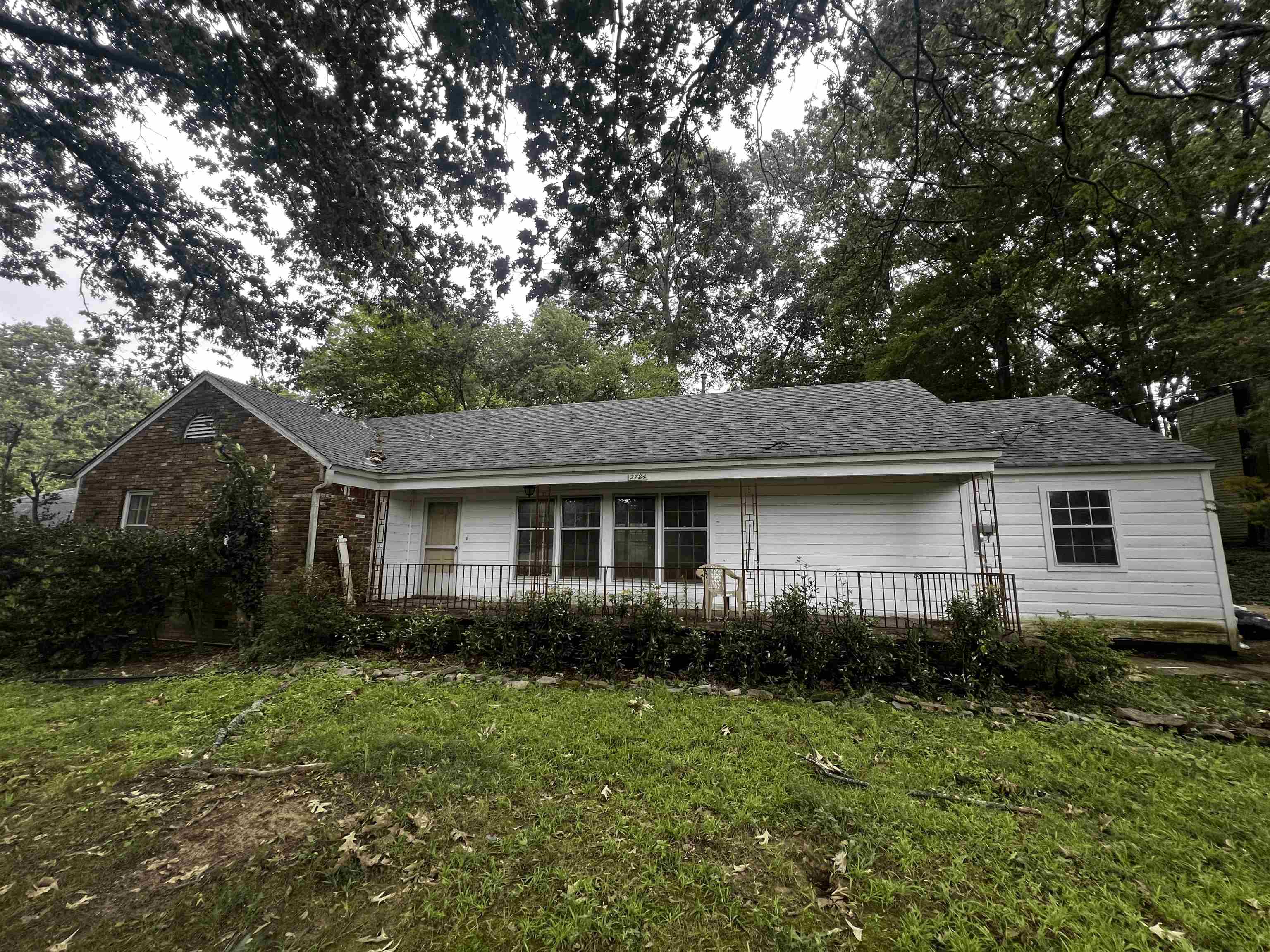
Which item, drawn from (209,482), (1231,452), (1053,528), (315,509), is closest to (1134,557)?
(1053,528)

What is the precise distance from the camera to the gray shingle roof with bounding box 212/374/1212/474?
8.35 metres

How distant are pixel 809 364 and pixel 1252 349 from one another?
43.7 feet

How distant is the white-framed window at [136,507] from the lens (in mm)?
10242

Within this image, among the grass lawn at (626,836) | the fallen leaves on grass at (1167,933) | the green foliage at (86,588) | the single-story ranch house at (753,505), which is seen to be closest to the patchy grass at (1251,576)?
the single-story ranch house at (753,505)

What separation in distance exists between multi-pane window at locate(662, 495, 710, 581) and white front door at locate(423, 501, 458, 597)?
4.57 m

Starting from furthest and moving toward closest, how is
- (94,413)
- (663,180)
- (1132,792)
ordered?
(94,413) → (663,180) → (1132,792)

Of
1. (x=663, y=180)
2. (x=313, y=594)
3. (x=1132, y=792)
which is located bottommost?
(x=1132, y=792)

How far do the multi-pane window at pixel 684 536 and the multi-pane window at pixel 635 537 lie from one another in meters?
0.25

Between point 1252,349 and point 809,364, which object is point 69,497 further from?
point 1252,349

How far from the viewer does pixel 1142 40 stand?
5.76 meters

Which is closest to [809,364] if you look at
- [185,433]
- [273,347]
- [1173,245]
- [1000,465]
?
[1173,245]

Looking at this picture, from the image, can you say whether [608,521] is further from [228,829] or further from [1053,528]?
[1053,528]

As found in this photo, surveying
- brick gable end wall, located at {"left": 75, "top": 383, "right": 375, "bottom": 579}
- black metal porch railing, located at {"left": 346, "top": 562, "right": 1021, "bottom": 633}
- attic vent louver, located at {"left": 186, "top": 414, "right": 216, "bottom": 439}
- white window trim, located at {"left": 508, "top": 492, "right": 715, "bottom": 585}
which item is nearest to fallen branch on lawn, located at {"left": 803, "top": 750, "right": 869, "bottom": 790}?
black metal porch railing, located at {"left": 346, "top": 562, "right": 1021, "bottom": 633}

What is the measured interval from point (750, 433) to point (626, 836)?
744 centimetres
